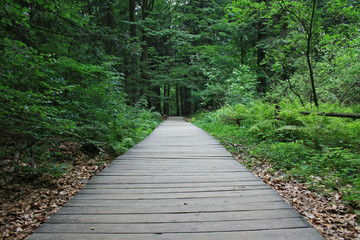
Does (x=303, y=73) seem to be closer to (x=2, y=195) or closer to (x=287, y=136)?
(x=287, y=136)

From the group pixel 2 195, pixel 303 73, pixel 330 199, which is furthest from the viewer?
pixel 303 73

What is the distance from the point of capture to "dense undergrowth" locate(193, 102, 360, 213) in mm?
3303

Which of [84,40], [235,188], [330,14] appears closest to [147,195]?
[235,188]

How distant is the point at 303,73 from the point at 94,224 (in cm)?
953

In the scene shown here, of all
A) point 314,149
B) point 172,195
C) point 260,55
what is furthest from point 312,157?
point 260,55

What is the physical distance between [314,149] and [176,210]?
4470 millimetres

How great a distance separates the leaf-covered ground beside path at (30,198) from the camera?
261 cm

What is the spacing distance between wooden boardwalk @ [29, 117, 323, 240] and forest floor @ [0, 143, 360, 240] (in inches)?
22.4

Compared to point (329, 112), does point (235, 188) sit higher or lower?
lower

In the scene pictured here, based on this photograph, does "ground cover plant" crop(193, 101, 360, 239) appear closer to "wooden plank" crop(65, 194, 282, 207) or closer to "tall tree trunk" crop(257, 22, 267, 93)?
"wooden plank" crop(65, 194, 282, 207)

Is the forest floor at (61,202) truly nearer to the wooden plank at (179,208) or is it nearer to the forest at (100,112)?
the forest at (100,112)

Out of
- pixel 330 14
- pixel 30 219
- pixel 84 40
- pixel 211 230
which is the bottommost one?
pixel 30 219

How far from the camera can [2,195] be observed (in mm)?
3275

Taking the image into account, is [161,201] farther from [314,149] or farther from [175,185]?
[314,149]
